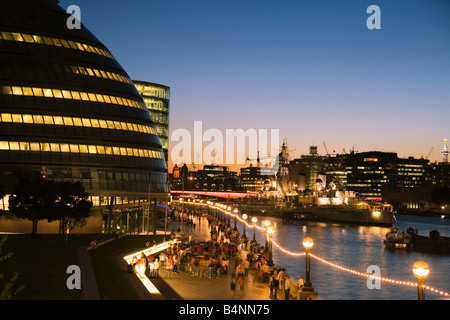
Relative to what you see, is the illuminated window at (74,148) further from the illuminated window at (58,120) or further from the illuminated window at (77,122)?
the illuminated window at (58,120)

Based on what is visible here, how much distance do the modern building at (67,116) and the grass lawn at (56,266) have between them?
21317mm

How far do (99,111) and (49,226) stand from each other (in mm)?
18012

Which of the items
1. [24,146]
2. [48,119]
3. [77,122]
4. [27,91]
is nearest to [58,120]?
[48,119]

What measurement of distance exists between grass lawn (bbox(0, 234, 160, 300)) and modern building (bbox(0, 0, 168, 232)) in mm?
21317

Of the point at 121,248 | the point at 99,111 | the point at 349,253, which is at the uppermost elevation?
the point at 99,111

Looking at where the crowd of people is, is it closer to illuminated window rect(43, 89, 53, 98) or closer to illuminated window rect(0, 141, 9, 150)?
illuminated window rect(0, 141, 9, 150)

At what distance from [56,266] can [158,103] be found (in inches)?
5678

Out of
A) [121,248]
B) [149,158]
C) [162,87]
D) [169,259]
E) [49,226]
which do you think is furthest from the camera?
[162,87]

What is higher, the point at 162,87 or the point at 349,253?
the point at 162,87

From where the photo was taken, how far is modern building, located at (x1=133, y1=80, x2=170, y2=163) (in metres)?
176

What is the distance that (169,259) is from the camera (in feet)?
154

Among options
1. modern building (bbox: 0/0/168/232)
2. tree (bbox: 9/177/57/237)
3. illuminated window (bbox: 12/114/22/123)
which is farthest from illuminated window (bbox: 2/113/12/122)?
tree (bbox: 9/177/57/237)
